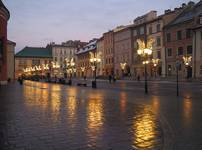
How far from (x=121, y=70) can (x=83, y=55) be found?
2877cm

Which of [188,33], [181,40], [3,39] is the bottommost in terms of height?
[3,39]

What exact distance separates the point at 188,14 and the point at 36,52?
80.2 metres

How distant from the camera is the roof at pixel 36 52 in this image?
124 meters

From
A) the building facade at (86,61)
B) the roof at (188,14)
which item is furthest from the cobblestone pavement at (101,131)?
the building facade at (86,61)

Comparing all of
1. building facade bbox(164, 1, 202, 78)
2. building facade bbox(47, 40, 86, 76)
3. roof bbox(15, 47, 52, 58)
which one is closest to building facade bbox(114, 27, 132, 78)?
building facade bbox(164, 1, 202, 78)

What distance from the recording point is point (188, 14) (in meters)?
57.8

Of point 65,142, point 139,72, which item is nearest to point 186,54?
point 139,72

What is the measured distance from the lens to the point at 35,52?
12669 cm

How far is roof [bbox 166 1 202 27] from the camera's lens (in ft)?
179

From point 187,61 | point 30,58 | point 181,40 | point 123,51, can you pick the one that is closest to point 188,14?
point 181,40

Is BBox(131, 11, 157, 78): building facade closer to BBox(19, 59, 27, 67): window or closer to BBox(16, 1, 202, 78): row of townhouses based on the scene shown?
BBox(16, 1, 202, 78): row of townhouses

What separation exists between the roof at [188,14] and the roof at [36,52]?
74.1 m

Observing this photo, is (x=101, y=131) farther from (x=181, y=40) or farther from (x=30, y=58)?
(x=30, y=58)

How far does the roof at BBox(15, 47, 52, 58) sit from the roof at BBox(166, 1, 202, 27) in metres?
74.1
